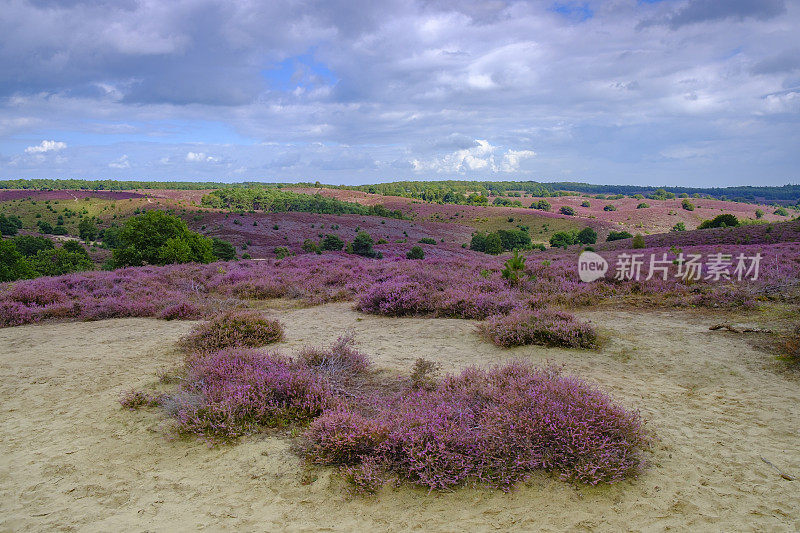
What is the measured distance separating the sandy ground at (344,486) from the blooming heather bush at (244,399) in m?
0.24

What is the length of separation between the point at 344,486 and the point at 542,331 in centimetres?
493

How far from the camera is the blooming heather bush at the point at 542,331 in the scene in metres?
7.21

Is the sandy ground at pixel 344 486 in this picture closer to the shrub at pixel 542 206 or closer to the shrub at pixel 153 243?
the shrub at pixel 153 243

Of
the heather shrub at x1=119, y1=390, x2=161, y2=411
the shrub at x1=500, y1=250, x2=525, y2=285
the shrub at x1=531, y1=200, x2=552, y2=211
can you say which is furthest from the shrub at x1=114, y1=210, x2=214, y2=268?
the shrub at x1=531, y1=200, x2=552, y2=211

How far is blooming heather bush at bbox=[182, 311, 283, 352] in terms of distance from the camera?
729cm

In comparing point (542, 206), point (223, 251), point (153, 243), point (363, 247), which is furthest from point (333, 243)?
point (542, 206)

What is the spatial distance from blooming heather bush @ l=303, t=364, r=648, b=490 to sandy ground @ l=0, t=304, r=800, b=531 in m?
→ 0.13

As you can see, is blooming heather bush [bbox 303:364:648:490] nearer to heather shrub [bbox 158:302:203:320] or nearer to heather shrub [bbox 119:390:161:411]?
heather shrub [bbox 119:390:161:411]

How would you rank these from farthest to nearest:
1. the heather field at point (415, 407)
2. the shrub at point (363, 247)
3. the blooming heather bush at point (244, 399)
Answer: the shrub at point (363, 247) < the blooming heather bush at point (244, 399) < the heather field at point (415, 407)

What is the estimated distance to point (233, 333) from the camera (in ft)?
24.6

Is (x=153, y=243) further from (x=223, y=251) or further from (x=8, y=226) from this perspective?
(x=8, y=226)

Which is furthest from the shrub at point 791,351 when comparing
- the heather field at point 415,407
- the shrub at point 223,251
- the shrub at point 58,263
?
the shrub at point 58,263

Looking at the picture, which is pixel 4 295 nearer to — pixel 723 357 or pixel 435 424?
pixel 435 424

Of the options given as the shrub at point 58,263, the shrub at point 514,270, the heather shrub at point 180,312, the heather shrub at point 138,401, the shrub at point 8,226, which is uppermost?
the shrub at point 514,270
